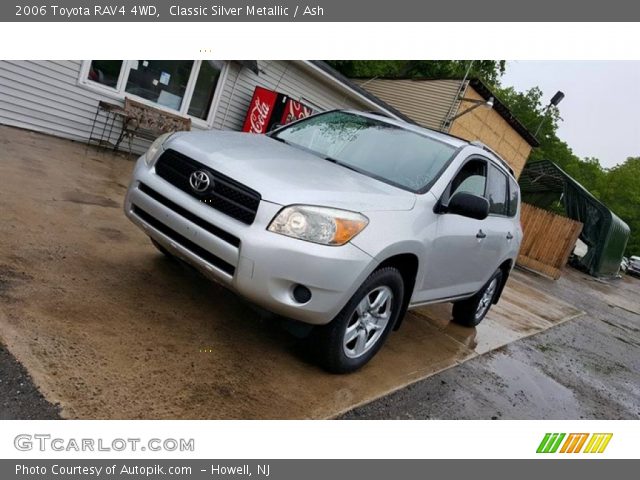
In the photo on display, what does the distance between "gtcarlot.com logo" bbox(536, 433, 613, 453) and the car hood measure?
1.68m

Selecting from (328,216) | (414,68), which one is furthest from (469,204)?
(414,68)

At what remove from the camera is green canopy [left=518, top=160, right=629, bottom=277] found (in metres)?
19.9

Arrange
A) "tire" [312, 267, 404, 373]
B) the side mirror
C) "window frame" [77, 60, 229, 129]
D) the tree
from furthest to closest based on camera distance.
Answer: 1. the tree
2. "window frame" [77, 60, 229, 129]
3. the side mirror
4. "tire" [312, 267, 404, 373]

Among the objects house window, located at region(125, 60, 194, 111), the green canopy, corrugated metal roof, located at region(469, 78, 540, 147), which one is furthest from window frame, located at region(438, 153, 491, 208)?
the green canopy

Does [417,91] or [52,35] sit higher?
[417,91]

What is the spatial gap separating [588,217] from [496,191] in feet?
57.6

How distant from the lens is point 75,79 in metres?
8.95

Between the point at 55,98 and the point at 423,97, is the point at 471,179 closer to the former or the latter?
the point at 55,98

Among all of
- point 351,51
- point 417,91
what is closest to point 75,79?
point 351,51

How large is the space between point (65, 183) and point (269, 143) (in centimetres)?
328

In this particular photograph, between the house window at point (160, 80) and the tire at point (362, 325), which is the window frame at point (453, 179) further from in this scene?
the house window at point (160, 80)

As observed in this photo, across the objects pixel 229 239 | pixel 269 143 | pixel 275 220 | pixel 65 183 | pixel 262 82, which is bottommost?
pixel 65 183

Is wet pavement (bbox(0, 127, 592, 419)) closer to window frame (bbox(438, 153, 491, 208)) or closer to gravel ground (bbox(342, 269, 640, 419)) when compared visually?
gravel ground (bbox(342, 269, 640, 419))

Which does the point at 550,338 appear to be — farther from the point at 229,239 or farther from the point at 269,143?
the point at 229,239
